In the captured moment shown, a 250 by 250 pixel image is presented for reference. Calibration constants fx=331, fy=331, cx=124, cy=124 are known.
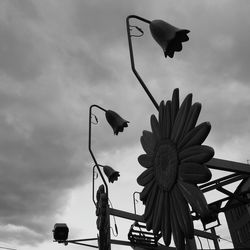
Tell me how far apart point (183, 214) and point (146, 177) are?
4.40 ft

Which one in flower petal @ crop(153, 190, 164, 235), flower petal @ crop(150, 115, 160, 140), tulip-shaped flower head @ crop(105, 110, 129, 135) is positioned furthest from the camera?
tulip-shaped flower head @ crop(105, 110, 129, 135)

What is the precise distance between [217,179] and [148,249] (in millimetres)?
6921

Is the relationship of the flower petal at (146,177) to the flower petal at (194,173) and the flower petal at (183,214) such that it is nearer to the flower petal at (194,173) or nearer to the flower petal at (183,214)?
the flower petal at (183,214)

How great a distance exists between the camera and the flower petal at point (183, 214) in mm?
3977

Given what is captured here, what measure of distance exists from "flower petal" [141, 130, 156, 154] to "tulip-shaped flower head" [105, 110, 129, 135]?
2.37 m

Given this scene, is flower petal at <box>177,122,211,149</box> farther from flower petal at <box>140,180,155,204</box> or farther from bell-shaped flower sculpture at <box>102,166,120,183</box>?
bell-shaped flower sculpture at <box>102,166,120,183</box>

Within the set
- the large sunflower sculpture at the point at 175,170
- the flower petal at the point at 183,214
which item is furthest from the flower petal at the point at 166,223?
the flower petal at the point at 183,214

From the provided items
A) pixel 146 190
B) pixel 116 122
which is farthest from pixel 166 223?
pixel 116 122

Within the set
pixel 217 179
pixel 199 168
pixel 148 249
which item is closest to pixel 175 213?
pixel 199 168

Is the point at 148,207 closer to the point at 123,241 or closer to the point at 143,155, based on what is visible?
the point at 143,155

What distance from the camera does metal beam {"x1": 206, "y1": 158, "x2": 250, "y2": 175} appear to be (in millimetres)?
5273

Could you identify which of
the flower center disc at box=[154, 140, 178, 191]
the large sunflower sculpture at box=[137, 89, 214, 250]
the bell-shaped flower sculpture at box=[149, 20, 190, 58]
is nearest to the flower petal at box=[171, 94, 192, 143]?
the large sunflower sculpture at box=[137, 89, 214, 250]

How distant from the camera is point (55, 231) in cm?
1035

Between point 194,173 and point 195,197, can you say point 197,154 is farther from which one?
point 195,197
